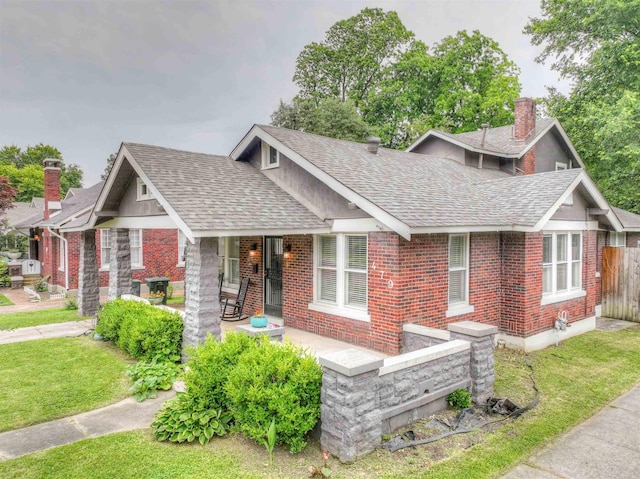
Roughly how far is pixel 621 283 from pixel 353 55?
99.0 ft

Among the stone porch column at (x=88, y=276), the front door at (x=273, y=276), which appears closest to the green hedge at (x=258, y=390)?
the front door at (x=273, y=276)

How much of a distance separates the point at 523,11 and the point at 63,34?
1008 inches

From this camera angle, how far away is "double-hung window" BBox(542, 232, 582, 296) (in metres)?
9.90

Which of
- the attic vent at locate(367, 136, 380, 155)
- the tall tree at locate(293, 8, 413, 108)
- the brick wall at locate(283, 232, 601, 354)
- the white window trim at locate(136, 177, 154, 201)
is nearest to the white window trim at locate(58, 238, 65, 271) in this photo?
the white window trim at locate(136, 177, 154, 201)

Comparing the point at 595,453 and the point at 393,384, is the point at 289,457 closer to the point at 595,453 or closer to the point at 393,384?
the point at 393,384

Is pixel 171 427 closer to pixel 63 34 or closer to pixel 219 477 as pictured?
pixel 219 477

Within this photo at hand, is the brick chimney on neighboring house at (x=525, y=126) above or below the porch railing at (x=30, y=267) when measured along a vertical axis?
above

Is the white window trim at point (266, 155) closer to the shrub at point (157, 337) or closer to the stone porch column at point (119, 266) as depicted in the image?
the stone porch column at point (119, 266)

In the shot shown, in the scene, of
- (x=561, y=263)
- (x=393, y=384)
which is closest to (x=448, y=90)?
(x=561, y=263)

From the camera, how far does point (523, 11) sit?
2398 centimetres

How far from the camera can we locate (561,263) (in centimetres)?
1030

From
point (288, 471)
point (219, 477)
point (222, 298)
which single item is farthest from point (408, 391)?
point (222, 298)

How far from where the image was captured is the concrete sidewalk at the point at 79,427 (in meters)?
5.04

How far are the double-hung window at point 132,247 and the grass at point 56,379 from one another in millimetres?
8223
